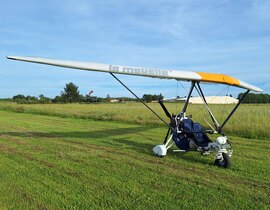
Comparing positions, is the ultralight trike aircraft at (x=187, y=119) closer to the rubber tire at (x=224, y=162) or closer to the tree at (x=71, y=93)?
the rubber tire at (x=224, y=162)

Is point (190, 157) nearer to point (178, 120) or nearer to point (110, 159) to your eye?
point (178, 120)

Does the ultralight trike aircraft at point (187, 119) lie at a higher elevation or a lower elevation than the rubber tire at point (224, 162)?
higher

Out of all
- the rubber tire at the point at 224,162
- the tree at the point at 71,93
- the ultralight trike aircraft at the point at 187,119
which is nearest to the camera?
the rubber tire at the point at 224,162

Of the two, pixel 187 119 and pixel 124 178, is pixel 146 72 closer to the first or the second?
pixel 187 119

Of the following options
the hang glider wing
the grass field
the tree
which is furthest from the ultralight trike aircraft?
the tree

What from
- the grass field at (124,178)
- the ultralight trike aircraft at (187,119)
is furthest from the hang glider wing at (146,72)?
the grass field at (124,178)

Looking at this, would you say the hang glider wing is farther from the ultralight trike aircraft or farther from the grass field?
the grass field

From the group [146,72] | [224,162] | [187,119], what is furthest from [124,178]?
[187,119]

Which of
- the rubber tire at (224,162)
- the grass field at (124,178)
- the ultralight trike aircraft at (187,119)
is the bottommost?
the grass field at (124,178)

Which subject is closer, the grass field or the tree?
the grass field

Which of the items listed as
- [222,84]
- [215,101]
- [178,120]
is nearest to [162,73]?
[178,120]

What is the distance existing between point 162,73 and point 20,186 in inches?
171

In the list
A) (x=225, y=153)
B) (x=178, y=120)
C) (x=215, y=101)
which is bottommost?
(x=225, y=153)

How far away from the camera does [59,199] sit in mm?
4840
